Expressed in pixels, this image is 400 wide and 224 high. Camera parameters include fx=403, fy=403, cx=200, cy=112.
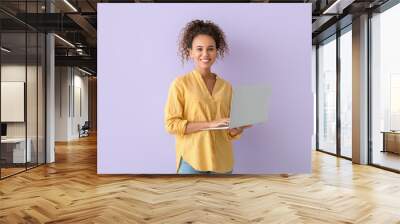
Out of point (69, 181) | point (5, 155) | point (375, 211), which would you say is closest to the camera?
point (375, 211)

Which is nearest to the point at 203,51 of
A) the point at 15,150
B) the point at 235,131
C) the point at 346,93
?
the point at 235,131

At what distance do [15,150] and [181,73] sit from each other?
3.96 metres

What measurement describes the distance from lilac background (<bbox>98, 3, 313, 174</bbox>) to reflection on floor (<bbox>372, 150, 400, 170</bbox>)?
124 inches

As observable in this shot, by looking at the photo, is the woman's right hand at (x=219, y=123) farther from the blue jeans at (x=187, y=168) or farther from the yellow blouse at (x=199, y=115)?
the blue jeans at (x=187, y=168)

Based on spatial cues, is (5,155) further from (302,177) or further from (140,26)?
(302,177)

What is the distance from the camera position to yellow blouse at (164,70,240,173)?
2.38 meters

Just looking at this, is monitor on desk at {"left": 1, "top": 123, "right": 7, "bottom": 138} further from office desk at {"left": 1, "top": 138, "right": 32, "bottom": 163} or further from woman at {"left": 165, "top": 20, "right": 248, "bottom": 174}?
woman at {"left": 165, "top": 20, "right": 248, "bottom": 174}

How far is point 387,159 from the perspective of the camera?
7.65 meters

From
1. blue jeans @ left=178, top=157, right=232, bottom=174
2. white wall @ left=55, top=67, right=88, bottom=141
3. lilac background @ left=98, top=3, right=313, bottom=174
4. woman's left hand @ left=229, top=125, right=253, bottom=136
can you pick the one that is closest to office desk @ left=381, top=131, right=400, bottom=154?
lilac background @ left=98, top=3, right=313, bottom=174

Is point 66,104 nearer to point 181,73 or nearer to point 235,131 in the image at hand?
point 181,73

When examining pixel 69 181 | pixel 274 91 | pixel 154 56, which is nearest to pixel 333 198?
pixel 274 91

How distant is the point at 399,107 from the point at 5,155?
6.85 metres

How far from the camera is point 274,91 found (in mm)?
4941

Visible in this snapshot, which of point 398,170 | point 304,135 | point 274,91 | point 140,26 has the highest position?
point 140,26
